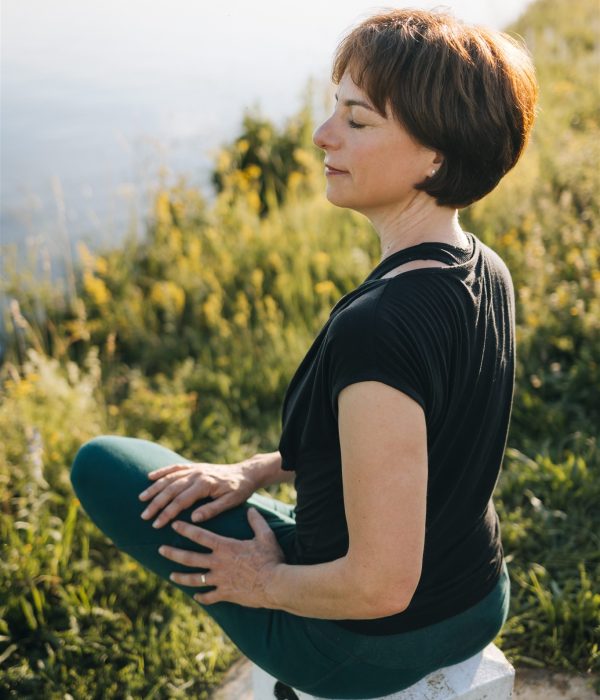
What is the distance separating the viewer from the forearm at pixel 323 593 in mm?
1397

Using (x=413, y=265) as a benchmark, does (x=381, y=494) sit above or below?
below

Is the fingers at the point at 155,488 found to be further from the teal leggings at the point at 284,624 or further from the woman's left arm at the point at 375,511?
the woman's left arm at the point at 375,511

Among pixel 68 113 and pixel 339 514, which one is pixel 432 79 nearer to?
pixel 339 514

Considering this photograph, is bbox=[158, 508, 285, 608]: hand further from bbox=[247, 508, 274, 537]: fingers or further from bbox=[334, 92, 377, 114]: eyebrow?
bbox=[334, 92, 377, 114]: eyebrow

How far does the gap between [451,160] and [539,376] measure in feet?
6.90

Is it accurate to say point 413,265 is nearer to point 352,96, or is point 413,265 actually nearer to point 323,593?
point 352,96

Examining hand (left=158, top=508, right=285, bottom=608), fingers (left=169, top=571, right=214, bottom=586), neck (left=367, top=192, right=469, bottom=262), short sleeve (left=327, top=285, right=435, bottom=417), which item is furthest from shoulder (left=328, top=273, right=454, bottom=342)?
fingers (left=169, top=571, right=214, bottom=586)

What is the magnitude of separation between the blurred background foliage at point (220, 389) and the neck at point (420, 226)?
1297mm

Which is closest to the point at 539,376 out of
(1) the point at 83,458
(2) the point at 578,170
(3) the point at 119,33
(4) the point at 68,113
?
(2) the point at 578,170

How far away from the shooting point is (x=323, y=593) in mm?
1479

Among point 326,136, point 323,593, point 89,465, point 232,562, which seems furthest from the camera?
point 89,465

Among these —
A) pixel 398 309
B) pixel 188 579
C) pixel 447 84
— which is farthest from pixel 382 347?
pixel 188 579

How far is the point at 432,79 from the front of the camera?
4.64 ft

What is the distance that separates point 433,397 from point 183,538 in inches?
29.0
